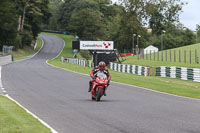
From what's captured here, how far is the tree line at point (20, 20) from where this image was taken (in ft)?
276

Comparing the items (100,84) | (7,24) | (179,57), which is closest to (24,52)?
(7,24)

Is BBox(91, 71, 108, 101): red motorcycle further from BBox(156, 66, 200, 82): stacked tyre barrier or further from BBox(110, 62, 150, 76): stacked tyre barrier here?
BBox(110, 62, 150, 76): stacked tyre barrier

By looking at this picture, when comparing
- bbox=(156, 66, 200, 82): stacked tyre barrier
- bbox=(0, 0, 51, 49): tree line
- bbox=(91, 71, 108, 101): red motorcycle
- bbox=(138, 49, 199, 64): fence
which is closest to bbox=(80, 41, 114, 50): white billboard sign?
bbox=(138, 49, 199, 64): fence

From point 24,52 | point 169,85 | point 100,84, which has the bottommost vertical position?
point 169,85

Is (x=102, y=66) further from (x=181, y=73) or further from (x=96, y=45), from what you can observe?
(x=96, y=45)

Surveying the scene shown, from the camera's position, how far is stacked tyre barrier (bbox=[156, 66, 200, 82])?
3147cm

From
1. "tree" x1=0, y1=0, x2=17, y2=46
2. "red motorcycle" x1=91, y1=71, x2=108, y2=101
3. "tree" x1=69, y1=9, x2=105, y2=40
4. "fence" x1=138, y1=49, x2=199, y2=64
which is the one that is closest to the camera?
"red motorcycle" x1=91, y1=71, x2=108, y2=101

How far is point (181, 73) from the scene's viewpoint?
33.9m

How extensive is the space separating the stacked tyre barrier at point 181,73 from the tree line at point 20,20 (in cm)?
5086

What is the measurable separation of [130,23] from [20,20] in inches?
1074

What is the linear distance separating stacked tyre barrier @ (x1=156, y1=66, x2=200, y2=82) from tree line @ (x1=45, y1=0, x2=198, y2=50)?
2085 inches

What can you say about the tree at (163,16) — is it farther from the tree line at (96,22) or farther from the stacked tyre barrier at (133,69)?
the stacked tyre barrier at (133,69)

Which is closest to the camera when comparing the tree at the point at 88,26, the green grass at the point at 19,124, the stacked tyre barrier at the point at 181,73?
the green grass at the point at 19,124

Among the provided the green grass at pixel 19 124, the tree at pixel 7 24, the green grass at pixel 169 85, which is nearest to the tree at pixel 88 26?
the tree at pixel 7 24
